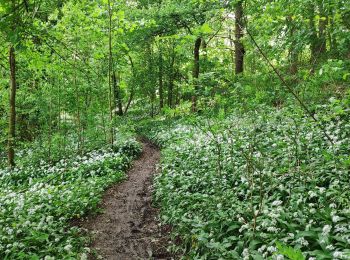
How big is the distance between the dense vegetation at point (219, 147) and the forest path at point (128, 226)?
0.31m

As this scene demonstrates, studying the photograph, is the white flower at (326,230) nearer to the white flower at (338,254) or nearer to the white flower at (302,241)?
the white flower at (302,241)

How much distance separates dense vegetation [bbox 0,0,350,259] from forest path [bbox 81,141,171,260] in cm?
31

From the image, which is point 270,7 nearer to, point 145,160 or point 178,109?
point 178,109

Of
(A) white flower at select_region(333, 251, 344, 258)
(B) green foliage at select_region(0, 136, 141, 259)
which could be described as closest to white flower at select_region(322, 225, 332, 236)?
(A) white flower at select_region(333, 251, 344, 258)

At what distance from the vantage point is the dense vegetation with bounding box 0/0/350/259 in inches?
178

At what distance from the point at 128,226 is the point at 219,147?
2662 mm

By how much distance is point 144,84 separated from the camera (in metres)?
24.6

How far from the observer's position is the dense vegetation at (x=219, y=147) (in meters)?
4.52

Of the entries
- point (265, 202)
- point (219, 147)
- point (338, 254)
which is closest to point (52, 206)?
point (219, 147)

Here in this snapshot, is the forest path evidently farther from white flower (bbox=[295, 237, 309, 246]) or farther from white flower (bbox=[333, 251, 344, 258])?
white flower (bbox=[333, 251, 344, 258])

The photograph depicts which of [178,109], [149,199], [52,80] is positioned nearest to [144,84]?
[52,80]

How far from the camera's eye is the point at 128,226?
274 inches

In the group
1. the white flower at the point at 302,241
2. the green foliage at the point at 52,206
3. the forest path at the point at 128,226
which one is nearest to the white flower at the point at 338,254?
the white flower at the point at 302,241

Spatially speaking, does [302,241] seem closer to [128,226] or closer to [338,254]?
[338,254]
